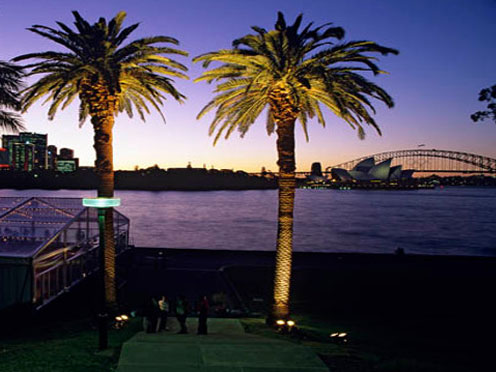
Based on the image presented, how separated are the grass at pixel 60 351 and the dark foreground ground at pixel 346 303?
0.09 m

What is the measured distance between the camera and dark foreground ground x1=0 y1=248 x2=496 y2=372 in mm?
13167

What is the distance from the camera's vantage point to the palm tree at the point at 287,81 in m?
16.2

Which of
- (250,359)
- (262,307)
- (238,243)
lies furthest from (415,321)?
(238,243)

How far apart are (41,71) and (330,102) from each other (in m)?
11.7

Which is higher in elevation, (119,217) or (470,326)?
(119,217)

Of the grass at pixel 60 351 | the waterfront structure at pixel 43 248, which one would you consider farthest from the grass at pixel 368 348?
the waterfront structure at pixel 43 248

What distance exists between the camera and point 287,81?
16.9m

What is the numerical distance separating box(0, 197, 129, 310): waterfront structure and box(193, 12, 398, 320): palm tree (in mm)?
8892

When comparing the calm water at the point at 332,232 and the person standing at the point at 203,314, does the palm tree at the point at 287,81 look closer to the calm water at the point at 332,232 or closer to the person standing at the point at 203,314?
the person standing at the point at 203,314

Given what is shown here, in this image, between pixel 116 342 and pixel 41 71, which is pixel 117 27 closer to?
pixel 41 71

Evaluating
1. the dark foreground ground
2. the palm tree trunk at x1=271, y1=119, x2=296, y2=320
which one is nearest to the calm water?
the dark foreground ground

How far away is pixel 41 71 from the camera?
17.2m

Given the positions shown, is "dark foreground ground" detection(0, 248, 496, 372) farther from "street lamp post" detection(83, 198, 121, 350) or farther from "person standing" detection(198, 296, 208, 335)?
"person standing" detection(198, 296, 208, 335)

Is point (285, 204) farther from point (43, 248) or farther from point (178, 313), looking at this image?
point (43, 248)
